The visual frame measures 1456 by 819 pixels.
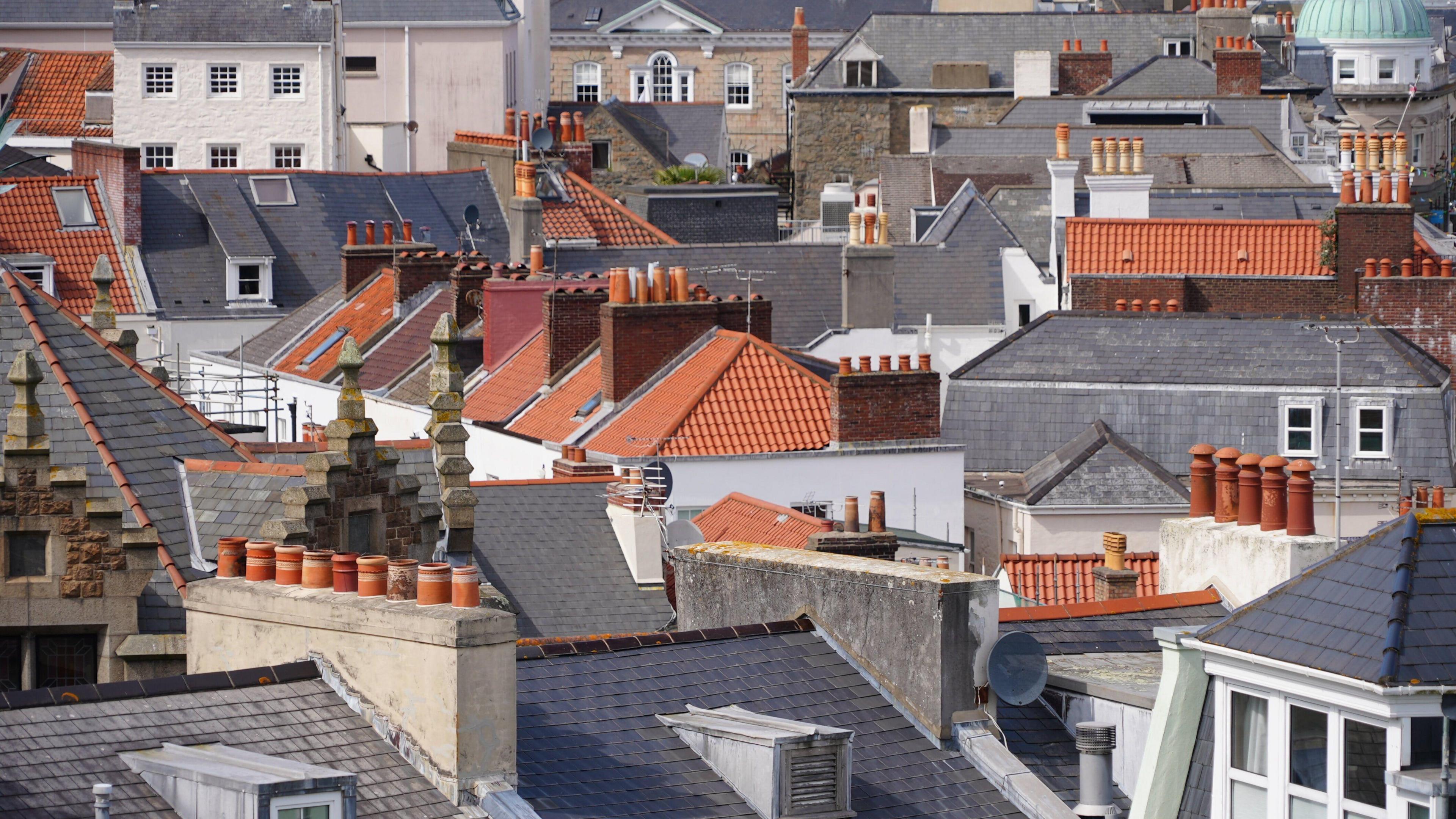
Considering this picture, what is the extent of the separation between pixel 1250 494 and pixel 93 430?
9640 millimetres

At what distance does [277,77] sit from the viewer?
→ 85.2 meters

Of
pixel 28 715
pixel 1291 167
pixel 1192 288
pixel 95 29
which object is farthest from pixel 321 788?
pixel 95 29

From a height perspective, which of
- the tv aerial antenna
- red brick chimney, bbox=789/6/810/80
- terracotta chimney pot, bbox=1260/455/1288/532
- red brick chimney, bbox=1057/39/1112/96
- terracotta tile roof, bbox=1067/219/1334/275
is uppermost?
red brick chimney, bbox=789/6/810/80

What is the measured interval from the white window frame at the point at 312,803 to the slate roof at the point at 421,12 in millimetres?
80524

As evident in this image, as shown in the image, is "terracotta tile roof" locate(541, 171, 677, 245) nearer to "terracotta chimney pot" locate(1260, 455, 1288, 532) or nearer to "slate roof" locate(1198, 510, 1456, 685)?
"terracotta chimney pot" locate(1260, 455, 1288, 532)

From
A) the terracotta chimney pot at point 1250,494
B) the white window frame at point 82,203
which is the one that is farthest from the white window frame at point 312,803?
the white window frame at point 82,203

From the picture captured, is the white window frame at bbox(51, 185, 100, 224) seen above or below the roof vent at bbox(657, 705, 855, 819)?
above

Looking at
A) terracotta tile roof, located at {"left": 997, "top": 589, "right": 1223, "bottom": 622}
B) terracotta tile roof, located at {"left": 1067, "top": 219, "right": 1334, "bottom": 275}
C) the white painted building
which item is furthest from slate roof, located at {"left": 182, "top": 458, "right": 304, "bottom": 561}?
the white painted building

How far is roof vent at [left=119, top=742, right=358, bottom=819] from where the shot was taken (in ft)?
54.5

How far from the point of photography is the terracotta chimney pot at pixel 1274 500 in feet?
80.3

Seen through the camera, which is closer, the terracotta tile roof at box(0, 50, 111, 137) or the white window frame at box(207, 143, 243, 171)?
the white window frame at box(207, 143, 243, 171)

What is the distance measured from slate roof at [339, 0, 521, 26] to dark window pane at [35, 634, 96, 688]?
241 ft

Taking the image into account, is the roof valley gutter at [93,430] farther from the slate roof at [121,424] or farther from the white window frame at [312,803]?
the white window frame at [312,803]

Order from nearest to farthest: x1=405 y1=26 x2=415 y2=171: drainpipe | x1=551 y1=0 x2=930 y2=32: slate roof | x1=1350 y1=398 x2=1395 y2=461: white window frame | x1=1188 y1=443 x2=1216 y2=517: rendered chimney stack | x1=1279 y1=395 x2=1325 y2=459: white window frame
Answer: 1. x1=1188 y1=443 x2=1216 y2=517: rendered chimney stack
2. x1=1350 y1=398 x2=1395 y2=461: white window frame
3. x1=1279 y1=395 x2=1325 y2=459: white window frame
4. x1=405 y1=26 x2=415 y2=171: drainpipe
5. x1=551 y1=0 x2=930 y2=32: slate roof
